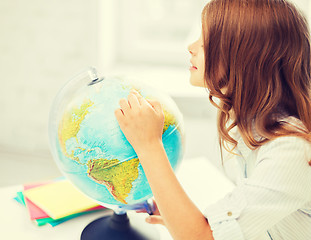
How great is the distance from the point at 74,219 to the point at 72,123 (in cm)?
32

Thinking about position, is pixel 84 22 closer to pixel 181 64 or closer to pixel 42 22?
pixel 42 22

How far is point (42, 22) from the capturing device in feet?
7.48

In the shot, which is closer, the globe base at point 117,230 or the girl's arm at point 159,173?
the girl's arm at point 159,173

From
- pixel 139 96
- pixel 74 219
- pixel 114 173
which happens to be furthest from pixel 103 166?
pixel 74 219

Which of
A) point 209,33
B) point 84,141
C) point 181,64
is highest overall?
point 209,33

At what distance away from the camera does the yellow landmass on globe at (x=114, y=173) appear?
776mm

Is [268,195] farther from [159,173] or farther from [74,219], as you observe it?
[74,219]

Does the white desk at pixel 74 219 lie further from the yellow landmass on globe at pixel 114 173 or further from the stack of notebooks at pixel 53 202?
the yellow landmass on globe at pixel 114 173

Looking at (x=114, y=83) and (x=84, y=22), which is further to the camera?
(x=84, y=22)

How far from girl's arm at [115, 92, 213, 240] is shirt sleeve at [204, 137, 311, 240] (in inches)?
Answer: 1.5

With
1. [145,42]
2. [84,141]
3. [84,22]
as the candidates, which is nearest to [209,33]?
[84,141]

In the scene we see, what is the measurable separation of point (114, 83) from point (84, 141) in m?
0.16

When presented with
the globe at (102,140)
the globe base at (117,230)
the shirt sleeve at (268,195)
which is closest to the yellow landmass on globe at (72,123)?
the globe at (102,140)

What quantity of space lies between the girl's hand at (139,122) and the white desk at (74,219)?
12.0 inches
